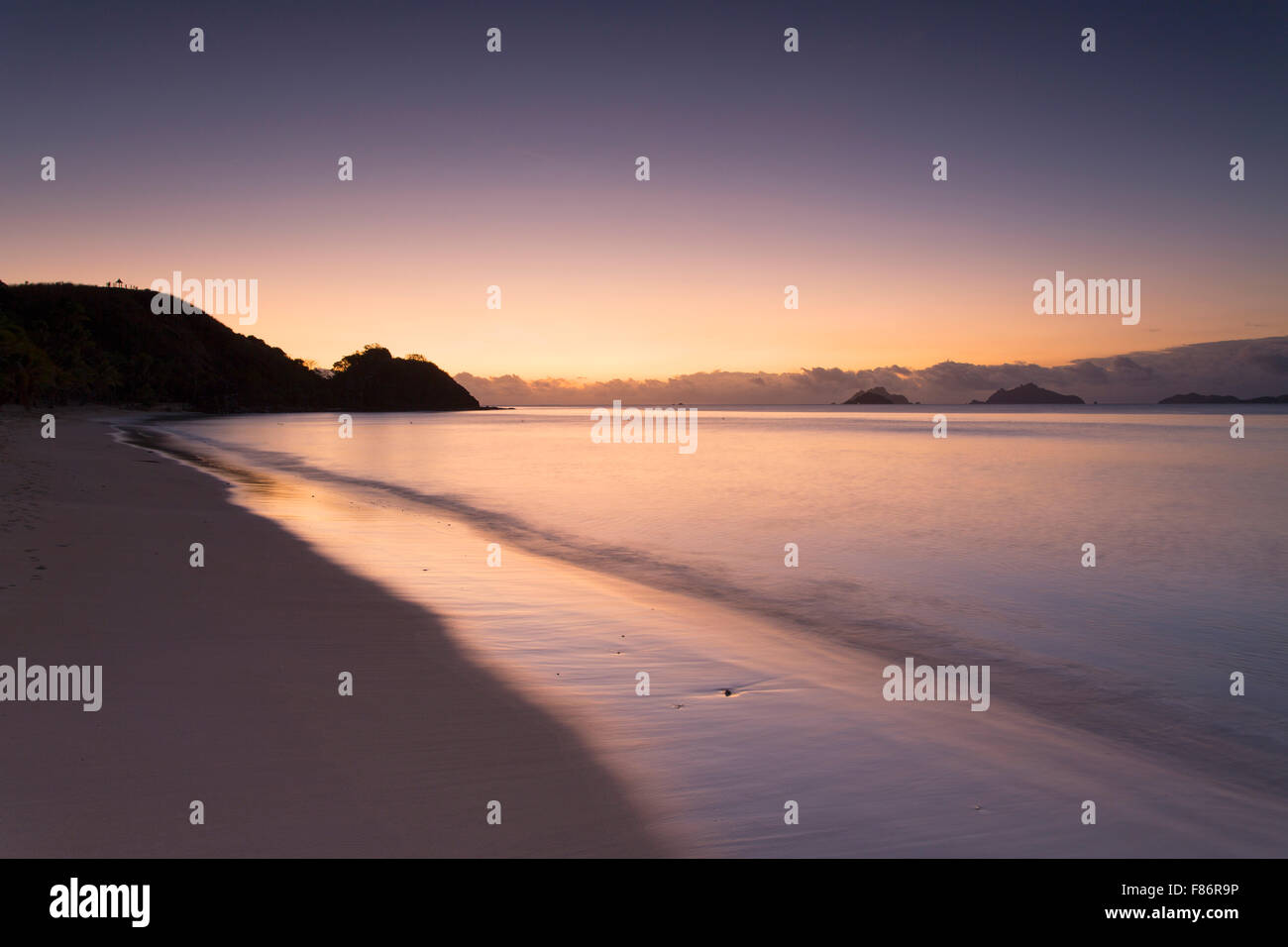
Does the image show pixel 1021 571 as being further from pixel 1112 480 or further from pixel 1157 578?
pixel 1112 480

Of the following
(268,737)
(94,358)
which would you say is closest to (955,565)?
(268,737)

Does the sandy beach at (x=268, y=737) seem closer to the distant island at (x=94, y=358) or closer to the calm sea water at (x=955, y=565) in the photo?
the calm sea water at (x=955, y=565)

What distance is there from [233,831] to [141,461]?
95.5 ft

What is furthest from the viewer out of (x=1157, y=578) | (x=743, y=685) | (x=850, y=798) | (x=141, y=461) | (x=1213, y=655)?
(x=141, y=461)

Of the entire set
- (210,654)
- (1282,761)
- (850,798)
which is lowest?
(1282,761)

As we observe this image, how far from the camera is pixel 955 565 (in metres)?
14.7

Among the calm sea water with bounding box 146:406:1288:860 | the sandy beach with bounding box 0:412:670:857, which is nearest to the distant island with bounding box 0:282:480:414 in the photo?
the calm sea water with bounding box 146:406:1288:860

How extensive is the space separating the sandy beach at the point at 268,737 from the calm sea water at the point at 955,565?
211cm

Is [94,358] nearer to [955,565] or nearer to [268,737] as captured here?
[955,565]

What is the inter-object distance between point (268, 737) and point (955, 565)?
13212 mm

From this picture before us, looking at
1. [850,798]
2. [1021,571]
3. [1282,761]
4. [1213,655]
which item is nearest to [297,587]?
[850,798]

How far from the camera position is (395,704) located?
5781mm

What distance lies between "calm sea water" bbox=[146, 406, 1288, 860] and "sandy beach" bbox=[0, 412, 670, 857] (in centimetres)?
211
